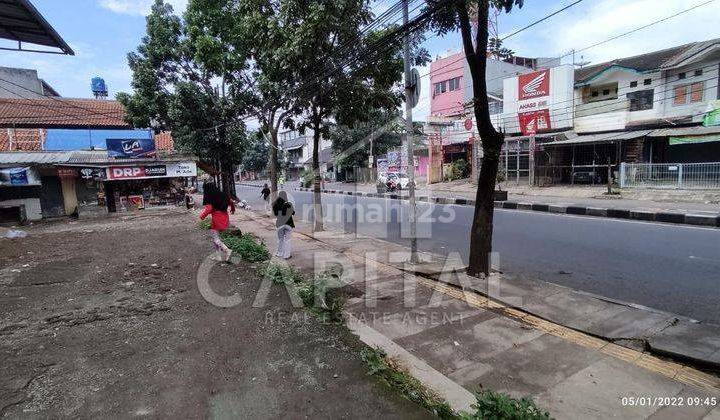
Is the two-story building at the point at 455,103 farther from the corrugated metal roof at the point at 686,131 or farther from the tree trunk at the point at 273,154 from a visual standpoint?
the tree trunk at the point at 273,154

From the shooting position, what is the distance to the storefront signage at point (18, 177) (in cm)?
1821

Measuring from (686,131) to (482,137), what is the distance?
61.0 feet

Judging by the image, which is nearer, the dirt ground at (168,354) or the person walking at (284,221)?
the dirt ground at (168,354)

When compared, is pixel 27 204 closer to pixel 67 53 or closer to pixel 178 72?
pixel 178 72

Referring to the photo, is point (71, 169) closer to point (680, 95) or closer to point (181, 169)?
point (181, 169)

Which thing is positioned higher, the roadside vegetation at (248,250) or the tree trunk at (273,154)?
the tree trunk at (273,154)

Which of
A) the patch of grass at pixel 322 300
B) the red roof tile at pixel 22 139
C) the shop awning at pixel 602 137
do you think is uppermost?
the red roof tile at pixel 22 139

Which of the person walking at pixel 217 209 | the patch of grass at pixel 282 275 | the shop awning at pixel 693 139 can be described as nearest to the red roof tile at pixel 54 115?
the person walking at pixel 217 209

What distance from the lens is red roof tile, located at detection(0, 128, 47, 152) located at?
2106cm

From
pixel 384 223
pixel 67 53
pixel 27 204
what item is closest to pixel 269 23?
pixel 67 53

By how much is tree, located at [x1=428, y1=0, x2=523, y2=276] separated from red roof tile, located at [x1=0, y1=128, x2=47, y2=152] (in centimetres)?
2432

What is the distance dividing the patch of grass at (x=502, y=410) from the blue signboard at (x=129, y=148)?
925 inches

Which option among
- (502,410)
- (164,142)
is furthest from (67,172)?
(502,410)

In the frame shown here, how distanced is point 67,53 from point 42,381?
4814mm
